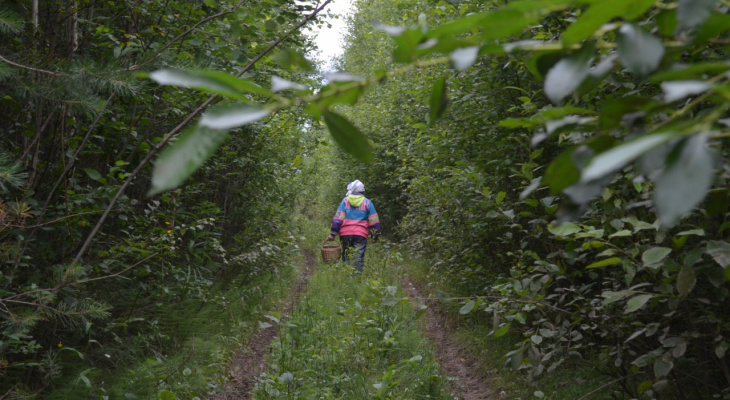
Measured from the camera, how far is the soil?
197 inches

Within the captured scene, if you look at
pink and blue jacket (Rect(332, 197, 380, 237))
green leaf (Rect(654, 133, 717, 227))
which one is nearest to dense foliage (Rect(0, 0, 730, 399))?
green leaf (Rect(654, 133, 717, 227))

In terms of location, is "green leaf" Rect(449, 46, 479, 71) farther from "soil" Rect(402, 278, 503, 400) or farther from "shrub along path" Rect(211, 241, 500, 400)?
"soil" Rect(402, 278, 503, 400)

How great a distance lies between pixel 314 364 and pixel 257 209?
13.0 feet

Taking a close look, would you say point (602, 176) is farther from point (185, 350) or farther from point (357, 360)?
point (185, 350)

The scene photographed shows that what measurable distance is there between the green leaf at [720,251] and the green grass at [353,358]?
176cm

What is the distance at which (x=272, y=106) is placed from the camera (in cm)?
64

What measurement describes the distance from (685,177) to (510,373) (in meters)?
4.89

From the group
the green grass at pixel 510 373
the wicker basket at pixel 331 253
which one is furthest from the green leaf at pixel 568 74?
the wicker basket at pixel 331 253

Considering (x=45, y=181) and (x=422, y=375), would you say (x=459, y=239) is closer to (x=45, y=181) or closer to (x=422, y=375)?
(x=422, y=375)

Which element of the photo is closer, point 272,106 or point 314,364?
point 272,106

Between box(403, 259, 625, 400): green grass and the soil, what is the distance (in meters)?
0.07

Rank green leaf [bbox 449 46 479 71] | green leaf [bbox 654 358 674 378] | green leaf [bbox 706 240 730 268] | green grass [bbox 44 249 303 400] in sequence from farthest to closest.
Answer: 1. green grass [bbox 44 249 303 400]
2. green leaf [bbox 654 358 674 378]
3. green leaf [bbox 706 240 730 268]
4. green leaf [bbox 449 46 479 71]

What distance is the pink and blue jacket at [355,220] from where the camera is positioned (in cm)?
1067

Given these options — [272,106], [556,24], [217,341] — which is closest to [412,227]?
[217,341]
